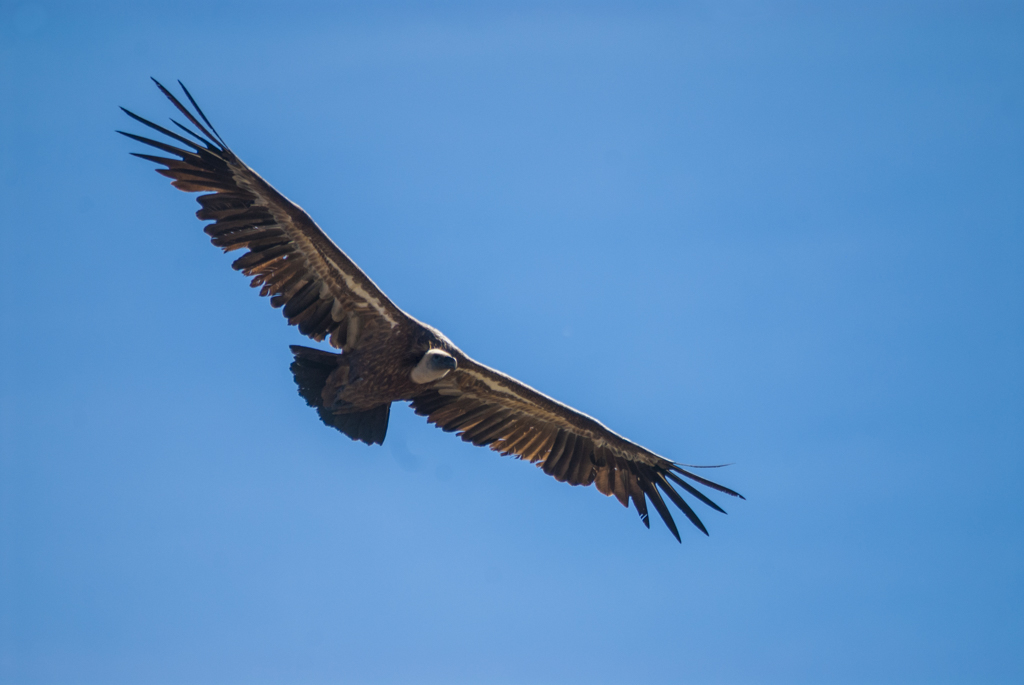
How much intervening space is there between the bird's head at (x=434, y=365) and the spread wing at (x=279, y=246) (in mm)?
605

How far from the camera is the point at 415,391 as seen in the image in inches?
481

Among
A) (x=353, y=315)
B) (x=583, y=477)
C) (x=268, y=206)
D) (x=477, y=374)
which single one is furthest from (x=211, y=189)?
(x=583, y=477)

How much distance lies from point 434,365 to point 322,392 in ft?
4.81

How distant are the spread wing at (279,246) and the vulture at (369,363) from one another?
0.04 feet

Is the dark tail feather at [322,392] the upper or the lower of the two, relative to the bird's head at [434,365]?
lower

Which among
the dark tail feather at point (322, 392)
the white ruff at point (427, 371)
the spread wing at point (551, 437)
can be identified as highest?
the spread wing at point (551, 437)

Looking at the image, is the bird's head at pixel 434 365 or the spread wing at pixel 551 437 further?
the spread wing at pixel 551 437

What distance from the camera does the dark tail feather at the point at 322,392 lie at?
11570mm

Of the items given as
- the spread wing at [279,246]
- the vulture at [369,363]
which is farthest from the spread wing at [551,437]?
the spread wing at [279,246]

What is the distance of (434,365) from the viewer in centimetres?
1127

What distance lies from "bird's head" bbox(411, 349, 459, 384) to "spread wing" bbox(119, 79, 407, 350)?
61 cm

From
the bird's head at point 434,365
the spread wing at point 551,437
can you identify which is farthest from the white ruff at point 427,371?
the spread wing at point 551,437

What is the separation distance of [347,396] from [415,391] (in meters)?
0.99

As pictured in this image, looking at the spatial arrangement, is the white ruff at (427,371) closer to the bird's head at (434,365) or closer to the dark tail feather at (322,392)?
the bird's head at (434,365)
